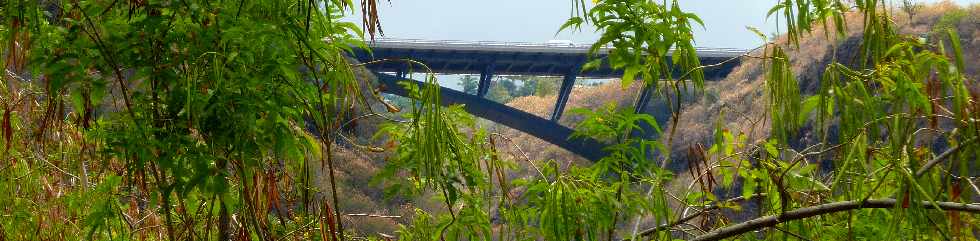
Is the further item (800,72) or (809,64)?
(800,72)

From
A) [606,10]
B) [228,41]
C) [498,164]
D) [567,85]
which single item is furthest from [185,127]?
[567,85]

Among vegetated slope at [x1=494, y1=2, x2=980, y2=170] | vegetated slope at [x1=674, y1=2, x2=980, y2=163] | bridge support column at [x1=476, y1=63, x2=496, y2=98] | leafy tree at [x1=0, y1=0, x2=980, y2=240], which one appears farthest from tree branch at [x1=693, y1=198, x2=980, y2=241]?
vegetated slope at [x1=674, y1=2, x2=980, y2=163]

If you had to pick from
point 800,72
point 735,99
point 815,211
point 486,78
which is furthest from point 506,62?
point 815,211

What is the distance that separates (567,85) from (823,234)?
2397 cm

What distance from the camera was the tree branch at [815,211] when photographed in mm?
2260

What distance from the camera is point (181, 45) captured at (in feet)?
7.86

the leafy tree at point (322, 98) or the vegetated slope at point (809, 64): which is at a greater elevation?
the leafy tree at point (322, 98)

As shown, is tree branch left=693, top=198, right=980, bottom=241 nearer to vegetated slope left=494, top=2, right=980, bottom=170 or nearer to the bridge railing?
the bridge railing

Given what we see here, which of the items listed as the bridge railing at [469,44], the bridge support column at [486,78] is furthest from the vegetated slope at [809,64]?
the bridge support column at [486,78]

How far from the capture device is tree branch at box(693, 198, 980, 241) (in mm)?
2260

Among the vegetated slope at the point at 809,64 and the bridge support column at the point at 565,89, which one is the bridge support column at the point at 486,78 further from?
the vegetated slope at the point at 809,64

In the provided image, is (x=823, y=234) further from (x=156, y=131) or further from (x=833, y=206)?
(x=156, y=131)

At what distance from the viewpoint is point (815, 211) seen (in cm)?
247

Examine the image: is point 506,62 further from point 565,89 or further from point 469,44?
point 565,89
